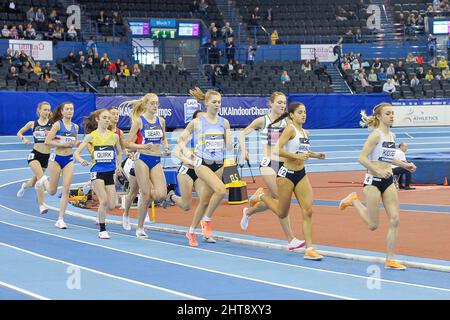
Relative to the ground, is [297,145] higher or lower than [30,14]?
lower

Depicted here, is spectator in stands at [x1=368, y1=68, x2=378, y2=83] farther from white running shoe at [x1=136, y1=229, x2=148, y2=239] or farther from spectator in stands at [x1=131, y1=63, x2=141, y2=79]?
white running shoe at [x1=136, y1=229, x2=148, y2=239]

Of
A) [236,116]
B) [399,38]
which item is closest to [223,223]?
[236,116]

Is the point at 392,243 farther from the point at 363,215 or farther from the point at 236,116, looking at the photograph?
the point at 236,116

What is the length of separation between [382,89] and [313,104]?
414 cm

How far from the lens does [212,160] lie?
1152 cm

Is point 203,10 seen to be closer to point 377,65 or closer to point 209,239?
point 377,65

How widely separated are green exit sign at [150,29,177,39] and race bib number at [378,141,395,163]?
34.4m

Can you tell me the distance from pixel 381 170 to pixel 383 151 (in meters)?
0.26

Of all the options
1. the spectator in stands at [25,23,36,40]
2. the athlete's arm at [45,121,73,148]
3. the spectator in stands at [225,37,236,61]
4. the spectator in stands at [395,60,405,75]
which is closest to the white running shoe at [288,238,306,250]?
the athlete's arm at [45,121,73,148]

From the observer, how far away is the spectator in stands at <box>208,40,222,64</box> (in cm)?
4231

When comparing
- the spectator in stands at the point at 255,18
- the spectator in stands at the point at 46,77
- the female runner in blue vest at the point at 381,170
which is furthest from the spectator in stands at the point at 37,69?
the female runner in blue vest at the point at 381,170

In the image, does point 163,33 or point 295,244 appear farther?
point 163,33

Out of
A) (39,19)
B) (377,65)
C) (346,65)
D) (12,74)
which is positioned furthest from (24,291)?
(377,65)

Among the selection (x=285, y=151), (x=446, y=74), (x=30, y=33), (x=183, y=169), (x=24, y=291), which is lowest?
(x=24, y=291)
